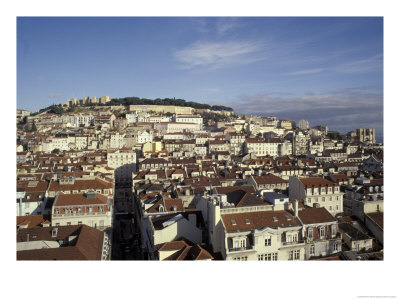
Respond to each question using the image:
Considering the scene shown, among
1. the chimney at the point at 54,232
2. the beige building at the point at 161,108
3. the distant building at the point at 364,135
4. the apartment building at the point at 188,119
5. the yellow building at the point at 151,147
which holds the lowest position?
the chimney at the point at 54,232

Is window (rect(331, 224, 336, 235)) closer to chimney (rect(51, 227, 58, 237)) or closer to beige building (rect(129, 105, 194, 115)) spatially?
chimney (rect(51, 227, 58, 237))

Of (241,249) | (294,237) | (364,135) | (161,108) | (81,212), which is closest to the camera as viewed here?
(241,249)

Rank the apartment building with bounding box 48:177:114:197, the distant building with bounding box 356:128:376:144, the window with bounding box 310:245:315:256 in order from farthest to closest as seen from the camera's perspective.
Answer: the distant building with bounding box 356:128:376:144 → the apartment building with bounding box 48:177:114:197 → the window with bounding box 310:245:315:256

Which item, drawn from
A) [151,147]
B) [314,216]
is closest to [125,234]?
[314,216]

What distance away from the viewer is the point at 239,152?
125 ft

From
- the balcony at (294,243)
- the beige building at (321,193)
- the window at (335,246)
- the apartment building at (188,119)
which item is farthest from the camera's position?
the apartment building at (188,119)

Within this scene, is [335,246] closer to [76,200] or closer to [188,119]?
[76,200]

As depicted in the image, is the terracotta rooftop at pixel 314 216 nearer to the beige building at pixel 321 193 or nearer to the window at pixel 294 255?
the window at pixel 294 255

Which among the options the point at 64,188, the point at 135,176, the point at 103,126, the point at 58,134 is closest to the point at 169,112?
the point at 103,126

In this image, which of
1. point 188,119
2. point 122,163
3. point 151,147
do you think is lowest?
point 122,163

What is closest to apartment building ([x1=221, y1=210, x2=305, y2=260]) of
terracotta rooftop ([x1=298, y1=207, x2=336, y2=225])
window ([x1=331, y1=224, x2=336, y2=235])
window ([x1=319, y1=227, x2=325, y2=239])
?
terracotta rooftop ([x1=298, y1=207, x2=336, y2=225])

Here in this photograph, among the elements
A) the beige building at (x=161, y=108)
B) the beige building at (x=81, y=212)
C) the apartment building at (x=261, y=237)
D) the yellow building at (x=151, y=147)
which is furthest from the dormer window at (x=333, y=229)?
the beige building at (x=161, y=108)

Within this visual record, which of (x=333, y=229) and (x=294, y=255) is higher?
(x=333, y=229)
